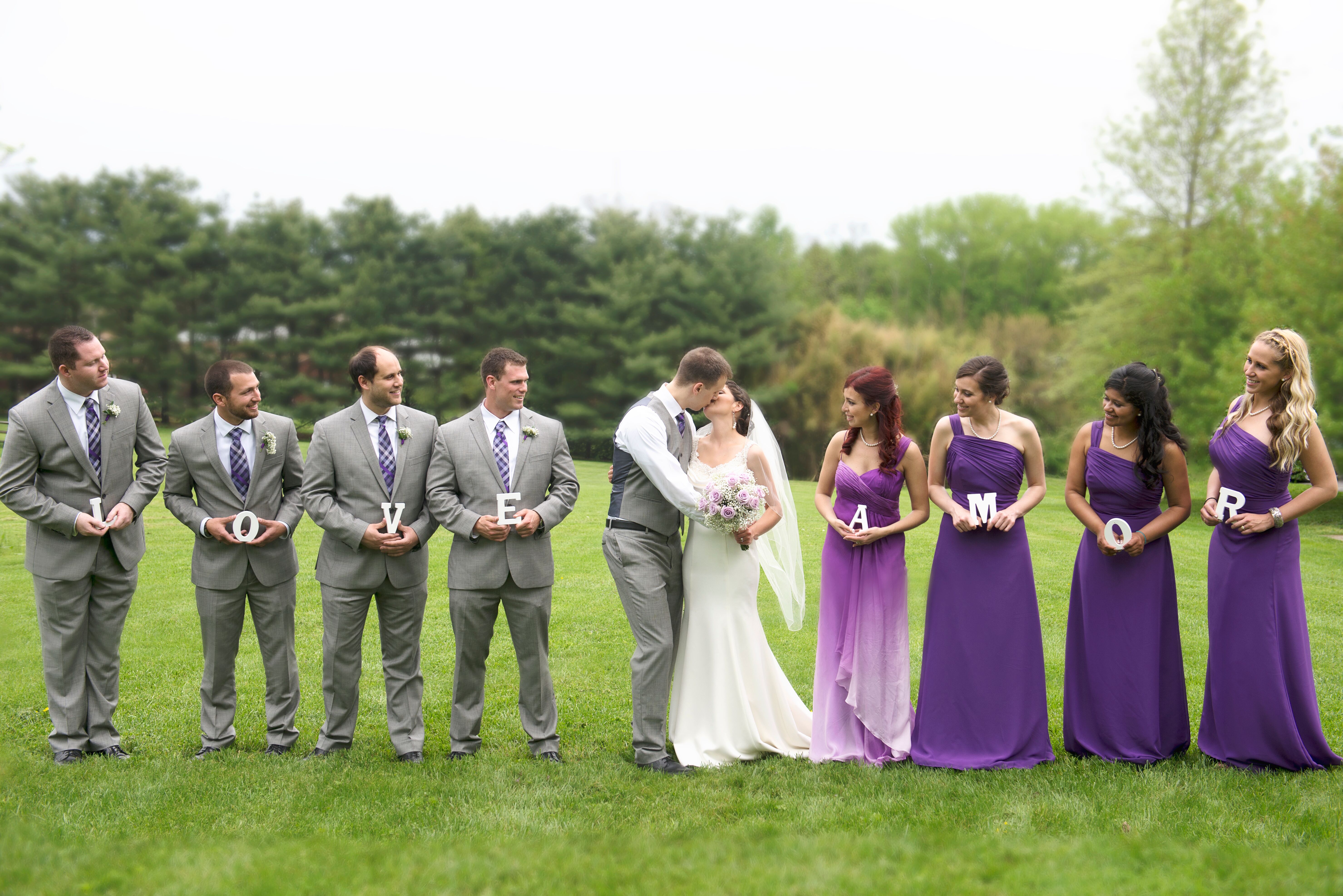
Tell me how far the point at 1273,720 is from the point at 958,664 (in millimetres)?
1819

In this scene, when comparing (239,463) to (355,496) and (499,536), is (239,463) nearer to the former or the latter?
(355,496)

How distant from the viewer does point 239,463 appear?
6375 mm

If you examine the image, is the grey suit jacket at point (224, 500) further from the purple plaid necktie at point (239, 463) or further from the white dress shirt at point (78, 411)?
the white dress shirt at point (78, 411)

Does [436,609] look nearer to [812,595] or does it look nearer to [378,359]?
[812,595]

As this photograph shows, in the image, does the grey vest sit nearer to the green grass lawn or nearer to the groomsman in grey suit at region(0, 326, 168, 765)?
the green grass lawn

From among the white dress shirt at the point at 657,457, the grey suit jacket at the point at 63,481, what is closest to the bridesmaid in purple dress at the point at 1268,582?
the white dress shirt at the point at 657,457

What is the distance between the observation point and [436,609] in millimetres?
12219

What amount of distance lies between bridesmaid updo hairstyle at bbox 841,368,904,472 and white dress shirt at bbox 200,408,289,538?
12.4 feet

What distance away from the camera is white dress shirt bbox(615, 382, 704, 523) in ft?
19.8

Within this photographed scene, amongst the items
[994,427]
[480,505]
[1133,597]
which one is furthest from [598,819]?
[1133,597]

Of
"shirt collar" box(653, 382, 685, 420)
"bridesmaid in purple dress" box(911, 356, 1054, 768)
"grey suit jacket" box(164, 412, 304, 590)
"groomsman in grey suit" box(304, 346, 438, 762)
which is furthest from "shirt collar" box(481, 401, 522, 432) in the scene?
"bridesmaid in purple dress" box(911, 356, 1054, 768)

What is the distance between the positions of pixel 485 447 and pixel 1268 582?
4.87 m

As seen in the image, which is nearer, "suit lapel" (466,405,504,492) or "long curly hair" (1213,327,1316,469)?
"long curly hair" (1213,327,1316,469)

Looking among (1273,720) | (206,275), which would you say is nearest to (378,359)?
(1273,720)
